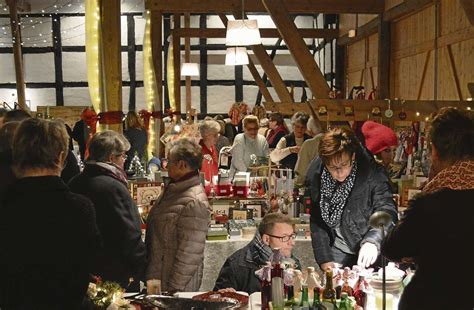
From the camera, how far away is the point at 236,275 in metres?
3.75

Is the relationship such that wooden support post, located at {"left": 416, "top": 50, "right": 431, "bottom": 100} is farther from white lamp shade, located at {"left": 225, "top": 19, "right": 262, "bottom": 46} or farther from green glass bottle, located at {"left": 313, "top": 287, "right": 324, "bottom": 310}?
green glass bottle, located at {"left": 313, "top": 287, "right": 324, "bottom": 310}

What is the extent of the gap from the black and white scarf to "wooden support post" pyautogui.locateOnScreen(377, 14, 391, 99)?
6.97 meters

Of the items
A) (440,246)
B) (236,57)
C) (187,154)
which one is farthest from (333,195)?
(236,57)

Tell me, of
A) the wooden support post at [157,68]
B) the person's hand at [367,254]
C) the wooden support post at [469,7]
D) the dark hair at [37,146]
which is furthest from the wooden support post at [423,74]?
the dark hair at [37,146]

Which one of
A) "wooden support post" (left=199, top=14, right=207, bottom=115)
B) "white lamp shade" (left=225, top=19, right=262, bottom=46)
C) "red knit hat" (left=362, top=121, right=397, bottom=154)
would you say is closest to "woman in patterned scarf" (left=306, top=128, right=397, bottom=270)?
"red knit hat" (left=362, top=121, right=397, bottom=154)

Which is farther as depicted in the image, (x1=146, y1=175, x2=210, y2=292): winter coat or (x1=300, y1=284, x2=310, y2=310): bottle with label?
(x1=146, y1=175, x2=210, y2=292): winter coat

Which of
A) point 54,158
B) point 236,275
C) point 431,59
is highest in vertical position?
point 431,59

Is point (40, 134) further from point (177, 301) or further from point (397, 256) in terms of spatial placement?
point (397, 256)

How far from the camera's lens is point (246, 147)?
7168 millimetres

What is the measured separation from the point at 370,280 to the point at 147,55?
7.17 m

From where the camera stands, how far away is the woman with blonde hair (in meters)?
7.76

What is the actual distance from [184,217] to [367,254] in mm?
1075

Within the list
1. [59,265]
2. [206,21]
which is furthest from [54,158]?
[206,21]

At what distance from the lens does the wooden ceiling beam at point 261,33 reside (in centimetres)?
1235
